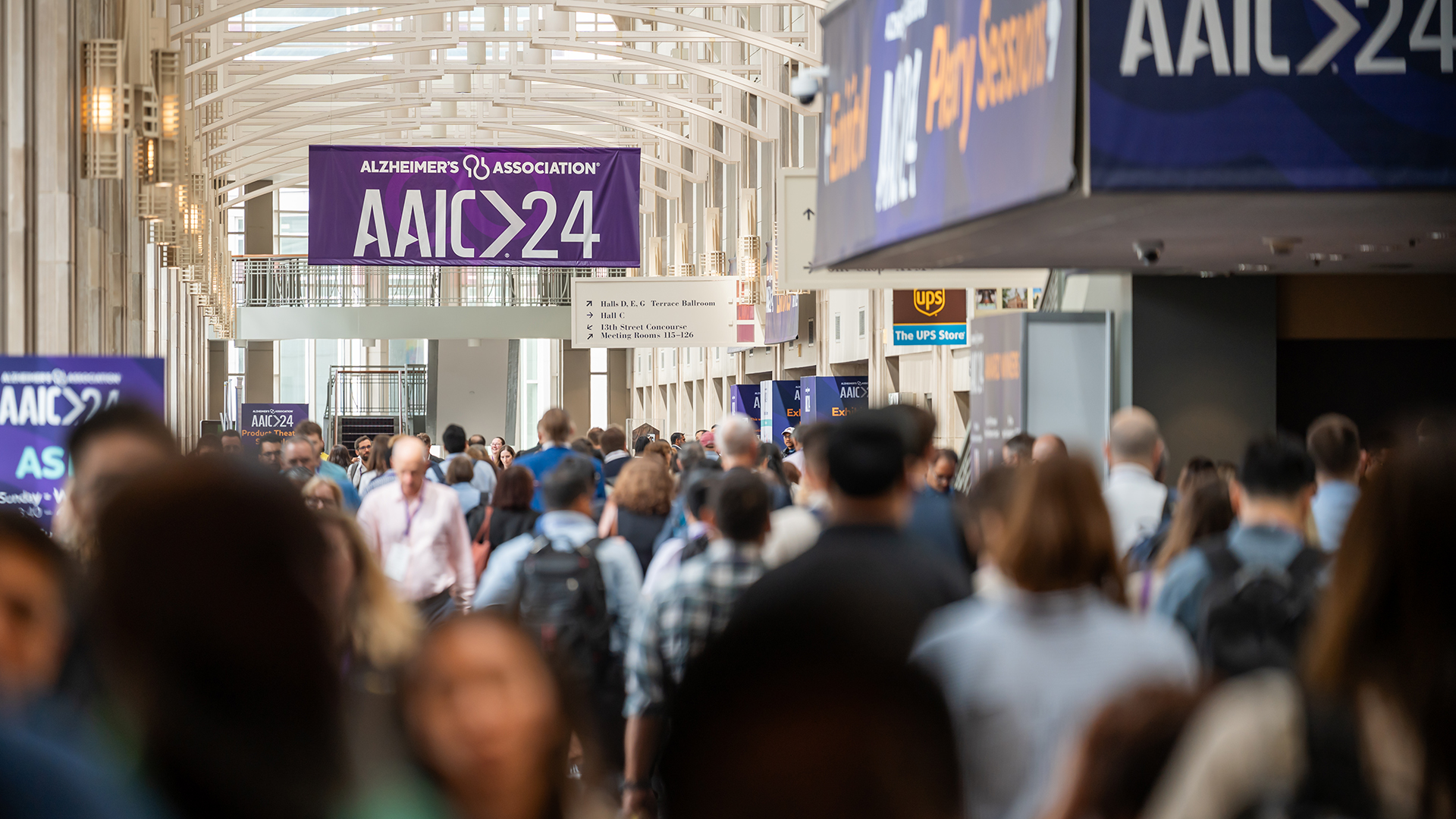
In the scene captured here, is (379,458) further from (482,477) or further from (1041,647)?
(1041,647)

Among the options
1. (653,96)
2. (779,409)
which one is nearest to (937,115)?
(779,409)

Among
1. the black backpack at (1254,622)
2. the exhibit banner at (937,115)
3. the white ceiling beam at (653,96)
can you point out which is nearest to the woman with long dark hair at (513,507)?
the exhibit banner at (937,115)

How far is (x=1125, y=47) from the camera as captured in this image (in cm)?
630

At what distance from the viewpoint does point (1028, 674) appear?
9.23ft

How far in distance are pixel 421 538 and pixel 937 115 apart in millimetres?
3500

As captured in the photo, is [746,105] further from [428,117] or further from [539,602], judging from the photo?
[539,602]

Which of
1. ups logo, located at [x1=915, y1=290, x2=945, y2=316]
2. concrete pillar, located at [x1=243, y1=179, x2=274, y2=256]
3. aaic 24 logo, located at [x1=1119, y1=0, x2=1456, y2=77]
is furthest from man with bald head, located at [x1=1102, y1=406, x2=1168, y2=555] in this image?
concrete pillar, located at [x1=243, y1=179, x2=274, y2=256]

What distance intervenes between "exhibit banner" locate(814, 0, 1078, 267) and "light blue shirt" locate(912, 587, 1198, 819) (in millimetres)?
3698

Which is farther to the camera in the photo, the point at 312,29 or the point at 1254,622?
the point at 312,29

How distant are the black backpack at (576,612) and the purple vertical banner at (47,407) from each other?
187 cm

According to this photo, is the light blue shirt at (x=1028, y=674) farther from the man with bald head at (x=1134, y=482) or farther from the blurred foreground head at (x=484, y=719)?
the man with bald head at (x=1134, y=482)

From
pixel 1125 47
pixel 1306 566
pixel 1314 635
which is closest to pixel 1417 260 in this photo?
pixel 1125 47

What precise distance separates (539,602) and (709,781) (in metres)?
3.89

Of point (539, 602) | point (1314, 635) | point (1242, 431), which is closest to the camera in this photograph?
point (1314, 635)
